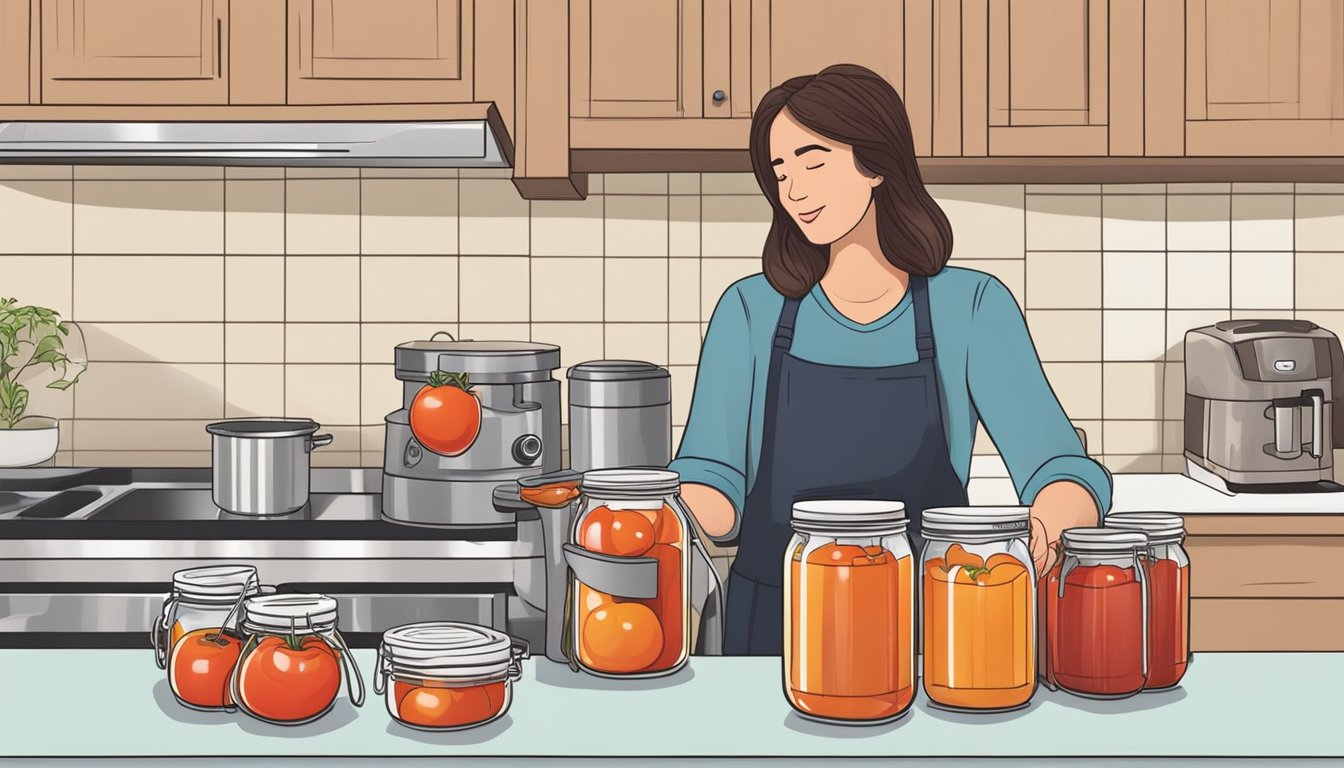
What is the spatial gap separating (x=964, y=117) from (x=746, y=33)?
430 millimetres

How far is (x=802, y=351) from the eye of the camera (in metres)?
1.36

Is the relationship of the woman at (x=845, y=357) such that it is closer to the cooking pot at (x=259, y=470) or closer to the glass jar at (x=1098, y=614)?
the glass jar at (x=1098, y=614)

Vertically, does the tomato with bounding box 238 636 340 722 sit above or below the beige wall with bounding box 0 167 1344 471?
below

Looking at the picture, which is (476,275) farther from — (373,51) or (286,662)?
(286,662)

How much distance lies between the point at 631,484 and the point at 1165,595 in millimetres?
397

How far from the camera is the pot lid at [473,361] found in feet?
6.23

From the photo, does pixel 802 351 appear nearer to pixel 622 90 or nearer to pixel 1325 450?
pixel 622 90

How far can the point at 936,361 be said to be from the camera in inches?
52.7

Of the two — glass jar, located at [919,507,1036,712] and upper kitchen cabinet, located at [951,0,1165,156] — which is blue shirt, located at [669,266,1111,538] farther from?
upper kitchen cabinet, located at [951,0,1165,156]

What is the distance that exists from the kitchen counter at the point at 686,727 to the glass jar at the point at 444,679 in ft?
0.04

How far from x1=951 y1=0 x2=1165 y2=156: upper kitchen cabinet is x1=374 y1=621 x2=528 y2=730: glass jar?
160 centimetres

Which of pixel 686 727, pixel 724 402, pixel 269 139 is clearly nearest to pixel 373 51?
pixel 269 139

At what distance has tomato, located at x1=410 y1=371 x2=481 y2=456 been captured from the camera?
177 centimetres

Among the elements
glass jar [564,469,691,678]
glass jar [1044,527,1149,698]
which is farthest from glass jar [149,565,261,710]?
glass jar [1044,527,1149,698]
